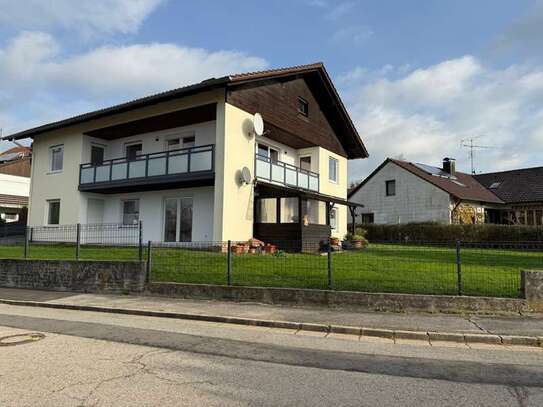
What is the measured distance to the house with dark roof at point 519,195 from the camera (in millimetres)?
35875

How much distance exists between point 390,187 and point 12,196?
31.2 meters

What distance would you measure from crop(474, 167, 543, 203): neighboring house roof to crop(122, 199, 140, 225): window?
1163 inches

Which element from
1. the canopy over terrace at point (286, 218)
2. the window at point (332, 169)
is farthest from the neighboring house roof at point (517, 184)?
the canopy over terrace at point (286, 218)

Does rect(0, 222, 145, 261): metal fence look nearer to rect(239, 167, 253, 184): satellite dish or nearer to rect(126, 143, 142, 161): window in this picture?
rect(126, 143, 142, 161): window

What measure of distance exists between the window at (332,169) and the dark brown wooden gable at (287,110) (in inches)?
24.1

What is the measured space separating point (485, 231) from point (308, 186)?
477 inches

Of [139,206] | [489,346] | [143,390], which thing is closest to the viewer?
[143,390]

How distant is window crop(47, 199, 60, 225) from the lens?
24781 millimetres

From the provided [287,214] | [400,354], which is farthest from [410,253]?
[287,214]

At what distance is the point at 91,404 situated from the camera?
454 cm

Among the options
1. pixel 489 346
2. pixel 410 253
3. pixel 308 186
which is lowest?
pixel 489 346

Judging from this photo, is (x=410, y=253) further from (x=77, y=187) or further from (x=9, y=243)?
(x=9, y=243)

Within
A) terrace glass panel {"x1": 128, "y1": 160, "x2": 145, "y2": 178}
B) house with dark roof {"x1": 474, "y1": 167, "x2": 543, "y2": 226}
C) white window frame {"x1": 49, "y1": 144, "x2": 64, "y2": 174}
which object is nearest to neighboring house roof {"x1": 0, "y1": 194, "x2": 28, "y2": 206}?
white window frame {"x1": 49, "y1": 144, "x2": 64, "y2": 174}

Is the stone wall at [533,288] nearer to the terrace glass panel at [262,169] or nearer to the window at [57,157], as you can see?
the terrace glass panel at [262,169]
